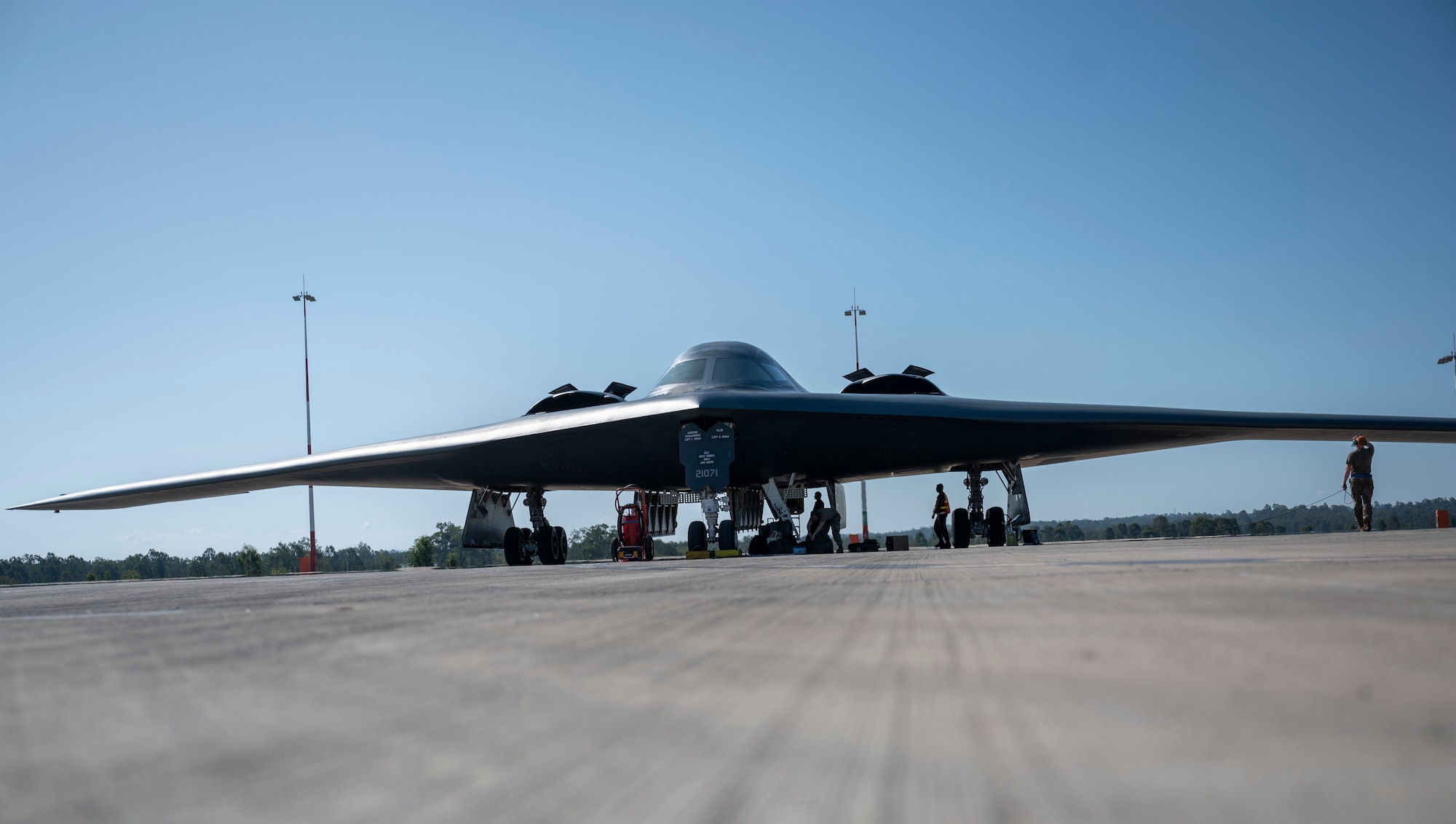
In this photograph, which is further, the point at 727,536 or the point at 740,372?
the point at 740,372

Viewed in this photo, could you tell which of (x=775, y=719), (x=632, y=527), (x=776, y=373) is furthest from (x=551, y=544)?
(x=775, y=719)

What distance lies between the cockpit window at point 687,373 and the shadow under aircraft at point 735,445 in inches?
1.9

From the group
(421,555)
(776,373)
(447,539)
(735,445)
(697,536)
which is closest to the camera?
(697,536)

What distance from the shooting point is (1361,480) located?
17.3 m

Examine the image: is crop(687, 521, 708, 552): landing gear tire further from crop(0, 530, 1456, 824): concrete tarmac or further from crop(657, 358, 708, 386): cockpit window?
crop(0, 530, 1456, 824): concrete tarmac

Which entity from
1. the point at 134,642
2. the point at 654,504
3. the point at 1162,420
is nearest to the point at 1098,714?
the point at 134,642

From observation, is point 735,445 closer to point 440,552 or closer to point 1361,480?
point 1361,480

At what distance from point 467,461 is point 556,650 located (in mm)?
20518

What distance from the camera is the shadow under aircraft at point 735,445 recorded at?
18.1 m

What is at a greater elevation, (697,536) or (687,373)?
(687,373)

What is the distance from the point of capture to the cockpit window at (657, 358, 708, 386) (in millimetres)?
22047

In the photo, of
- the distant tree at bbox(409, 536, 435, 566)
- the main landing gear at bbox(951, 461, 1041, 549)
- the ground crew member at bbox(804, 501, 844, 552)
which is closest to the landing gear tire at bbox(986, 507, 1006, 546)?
the main landing gear at bbox(951, 461, 1041, 549)

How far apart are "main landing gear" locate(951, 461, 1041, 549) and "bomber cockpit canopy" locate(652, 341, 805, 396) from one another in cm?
525

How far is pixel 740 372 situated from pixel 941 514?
6.38m
